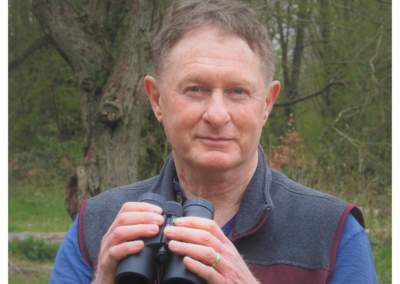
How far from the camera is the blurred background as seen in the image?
15.3 feet

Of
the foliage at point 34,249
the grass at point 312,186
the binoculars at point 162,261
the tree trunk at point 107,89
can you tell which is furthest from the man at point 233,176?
the foliage at point 34,249

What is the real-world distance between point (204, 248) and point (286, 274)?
0.52 m

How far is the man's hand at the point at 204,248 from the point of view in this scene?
1623 mm

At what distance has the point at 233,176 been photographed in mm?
2219

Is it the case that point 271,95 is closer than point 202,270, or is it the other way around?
point 202,270

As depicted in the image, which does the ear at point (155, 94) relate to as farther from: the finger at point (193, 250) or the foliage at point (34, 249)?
the foliage at point (34, 249)

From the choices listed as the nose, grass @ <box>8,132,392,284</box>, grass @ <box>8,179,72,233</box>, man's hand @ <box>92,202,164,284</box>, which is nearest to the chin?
the nose

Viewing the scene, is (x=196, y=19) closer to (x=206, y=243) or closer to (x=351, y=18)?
(x=206, y=243)

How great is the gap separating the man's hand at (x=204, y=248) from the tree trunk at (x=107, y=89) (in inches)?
118

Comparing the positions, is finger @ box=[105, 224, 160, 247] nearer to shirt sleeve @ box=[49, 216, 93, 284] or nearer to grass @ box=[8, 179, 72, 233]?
shirt sleeve @ box=[49, 216, 93, 284]

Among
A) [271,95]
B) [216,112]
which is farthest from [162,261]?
[271,95]

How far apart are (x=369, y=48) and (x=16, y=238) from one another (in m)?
10.1

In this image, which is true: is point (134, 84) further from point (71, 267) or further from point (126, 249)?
point (126, 249)

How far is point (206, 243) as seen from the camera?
1652 millimetres
